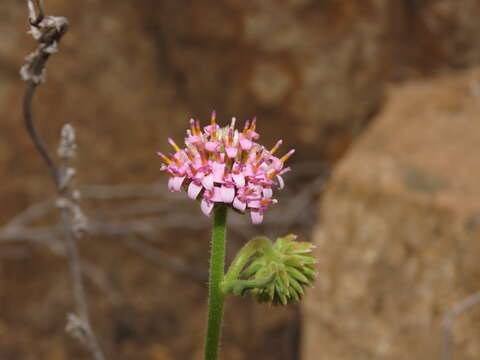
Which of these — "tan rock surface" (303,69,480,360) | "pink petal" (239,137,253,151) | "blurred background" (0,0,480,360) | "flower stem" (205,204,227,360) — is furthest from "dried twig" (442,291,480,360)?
"pink petal" (239,137,253,151)

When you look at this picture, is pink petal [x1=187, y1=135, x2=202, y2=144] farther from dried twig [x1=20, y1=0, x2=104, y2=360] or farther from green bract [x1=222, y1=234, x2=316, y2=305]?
dried twig [x1=20, y1=0, x2=104, y2=360]

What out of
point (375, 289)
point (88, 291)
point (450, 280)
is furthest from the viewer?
point (88, 291)

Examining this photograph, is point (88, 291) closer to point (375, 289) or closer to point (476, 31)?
point (375, 289)

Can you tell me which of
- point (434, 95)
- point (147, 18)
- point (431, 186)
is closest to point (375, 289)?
point (431, 186)

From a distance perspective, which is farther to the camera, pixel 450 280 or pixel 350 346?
pixel 350 346

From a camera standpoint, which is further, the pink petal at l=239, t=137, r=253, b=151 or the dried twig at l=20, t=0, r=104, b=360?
the dried twig at l=20, t=0, r=104, b=360

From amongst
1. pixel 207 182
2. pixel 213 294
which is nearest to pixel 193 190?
pixel 207 182
